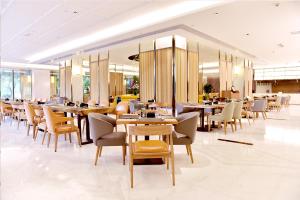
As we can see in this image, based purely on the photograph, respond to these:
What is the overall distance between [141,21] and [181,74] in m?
2.84

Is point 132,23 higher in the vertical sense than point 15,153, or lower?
higher

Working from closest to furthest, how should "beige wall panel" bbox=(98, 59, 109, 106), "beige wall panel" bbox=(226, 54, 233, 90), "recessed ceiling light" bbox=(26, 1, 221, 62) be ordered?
1. "recessed ceiling light" bbox=(26, 1, 221, 62)
2. "beige wall panel" bbox=(98, 59, 109, 106)
3. "beige wall panel" bbox=(226, 54, 233, 90)

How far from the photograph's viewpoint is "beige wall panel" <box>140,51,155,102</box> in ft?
29.3

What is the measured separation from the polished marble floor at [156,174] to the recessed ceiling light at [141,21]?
3.42 meters

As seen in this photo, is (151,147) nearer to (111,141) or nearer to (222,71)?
(111,141)

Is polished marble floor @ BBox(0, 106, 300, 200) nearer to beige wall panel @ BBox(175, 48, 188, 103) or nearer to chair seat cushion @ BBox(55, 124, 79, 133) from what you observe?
chair seat cushion @ BBox(55, 124, 79, 133)

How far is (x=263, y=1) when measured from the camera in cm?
518

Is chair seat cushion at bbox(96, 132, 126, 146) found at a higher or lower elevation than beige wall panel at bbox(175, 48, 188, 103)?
lower

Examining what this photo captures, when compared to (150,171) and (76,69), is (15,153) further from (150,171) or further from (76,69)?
(76,69)

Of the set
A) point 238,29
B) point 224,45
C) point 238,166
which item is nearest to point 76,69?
point 224,45

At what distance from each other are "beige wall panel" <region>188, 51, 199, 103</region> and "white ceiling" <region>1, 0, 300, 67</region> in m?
1.26

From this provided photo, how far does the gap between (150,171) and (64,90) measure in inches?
483

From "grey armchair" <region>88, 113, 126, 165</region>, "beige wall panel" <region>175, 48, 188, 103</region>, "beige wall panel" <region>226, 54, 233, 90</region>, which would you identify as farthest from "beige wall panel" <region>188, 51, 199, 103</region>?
"grey armchair" <region>88, 113, 126, 165</region>

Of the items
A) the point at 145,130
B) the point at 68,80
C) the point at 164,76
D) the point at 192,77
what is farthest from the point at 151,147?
the point at 68,80
